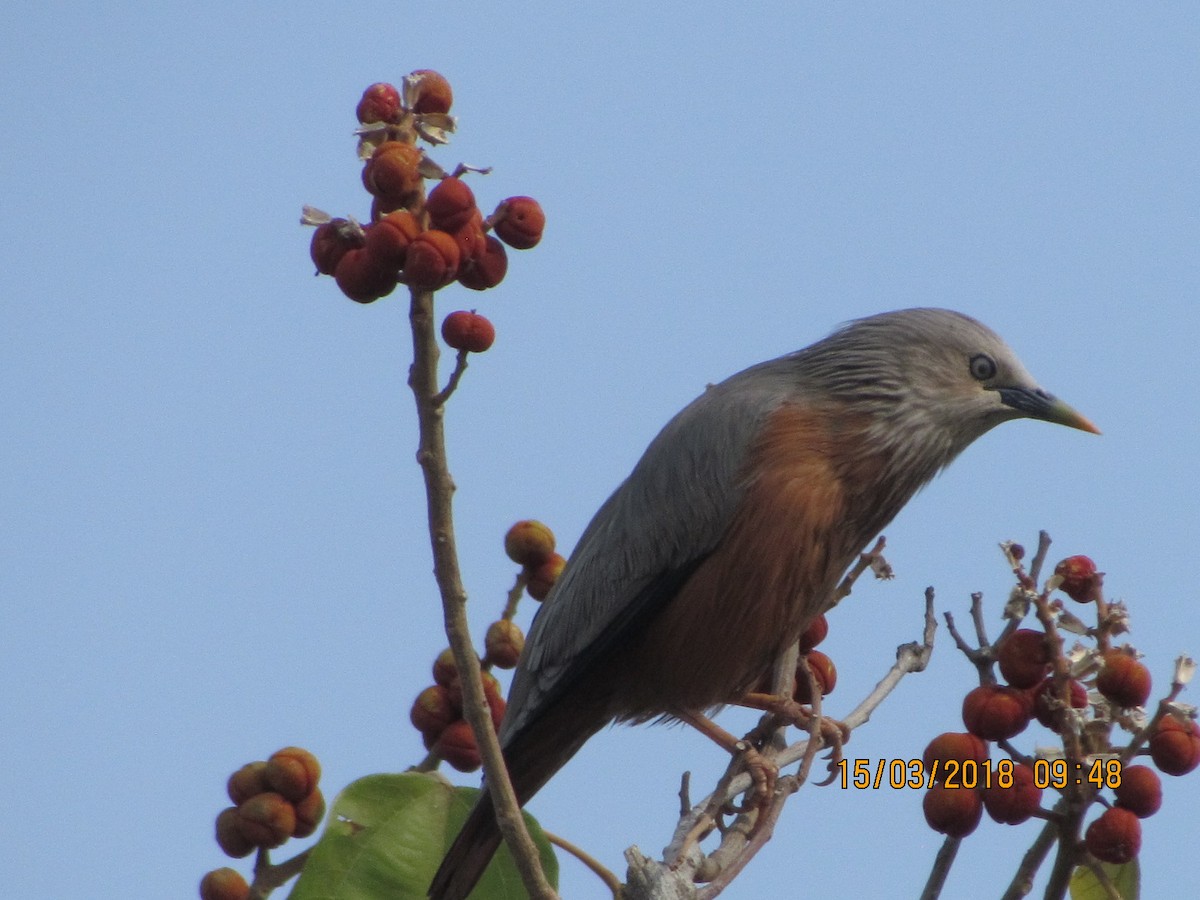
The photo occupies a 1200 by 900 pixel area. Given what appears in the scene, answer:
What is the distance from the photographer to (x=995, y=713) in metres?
3.20

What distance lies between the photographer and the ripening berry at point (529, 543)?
12.6 feet

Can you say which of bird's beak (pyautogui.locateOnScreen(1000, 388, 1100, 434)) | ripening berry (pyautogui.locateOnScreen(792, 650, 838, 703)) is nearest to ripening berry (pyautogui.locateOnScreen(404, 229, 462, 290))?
ripening berry (pyautogui.locateOnScreen(792, 650, 838, 703))

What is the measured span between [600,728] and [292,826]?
167 cm

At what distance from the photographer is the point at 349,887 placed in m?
3.18

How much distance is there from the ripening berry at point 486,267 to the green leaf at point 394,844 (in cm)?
→ 128

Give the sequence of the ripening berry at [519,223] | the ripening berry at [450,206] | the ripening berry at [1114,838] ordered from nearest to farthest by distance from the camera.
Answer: the ripening berry at [450,206] < the ripening berry at [519,223] < the ripening berry at [1114,838]

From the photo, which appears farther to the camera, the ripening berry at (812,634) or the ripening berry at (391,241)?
the ripening berry at (812,634)

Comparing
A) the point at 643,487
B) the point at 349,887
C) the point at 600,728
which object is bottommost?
the point at 349,887

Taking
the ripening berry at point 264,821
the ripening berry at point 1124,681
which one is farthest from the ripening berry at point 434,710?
the ripening berry at point 1124,681

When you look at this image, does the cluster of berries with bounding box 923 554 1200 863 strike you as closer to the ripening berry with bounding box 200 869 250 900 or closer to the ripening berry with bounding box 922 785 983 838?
the ripening berry with bounding box 922 785 983 838

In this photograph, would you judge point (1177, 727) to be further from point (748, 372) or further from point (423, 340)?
point (748, 372)

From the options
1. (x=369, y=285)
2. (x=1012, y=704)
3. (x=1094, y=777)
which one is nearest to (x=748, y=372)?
(x=1012, y=704)

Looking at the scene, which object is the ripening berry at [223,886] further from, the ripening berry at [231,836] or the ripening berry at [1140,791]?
the ripening berry at [1140,791]

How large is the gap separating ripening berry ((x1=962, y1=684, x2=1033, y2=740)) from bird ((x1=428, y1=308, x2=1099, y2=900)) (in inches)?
44.5
